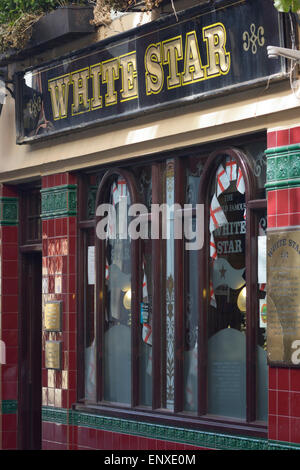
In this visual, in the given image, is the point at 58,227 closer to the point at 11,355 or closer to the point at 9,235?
the point at 9,235

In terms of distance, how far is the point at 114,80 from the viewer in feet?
37.3

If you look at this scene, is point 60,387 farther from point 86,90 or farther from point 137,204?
point 86,90

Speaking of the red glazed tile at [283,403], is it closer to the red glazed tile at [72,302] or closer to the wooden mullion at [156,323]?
the wooden mullion at [156,323]

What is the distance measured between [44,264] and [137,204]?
Answer: 2.02m

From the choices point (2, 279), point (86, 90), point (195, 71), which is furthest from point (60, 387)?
point (195, 71)

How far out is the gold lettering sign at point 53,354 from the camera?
12430mm

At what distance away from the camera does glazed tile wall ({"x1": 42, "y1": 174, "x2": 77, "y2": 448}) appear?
40.5ft

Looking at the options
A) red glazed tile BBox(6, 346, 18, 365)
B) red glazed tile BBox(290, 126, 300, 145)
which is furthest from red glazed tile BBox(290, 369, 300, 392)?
red glazed tile BBox(6, 346, 18, 365)

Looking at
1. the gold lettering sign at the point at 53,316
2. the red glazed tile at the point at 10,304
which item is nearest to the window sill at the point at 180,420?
the gold lettering sign at the point at 53,316

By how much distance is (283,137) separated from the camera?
9.24 meters

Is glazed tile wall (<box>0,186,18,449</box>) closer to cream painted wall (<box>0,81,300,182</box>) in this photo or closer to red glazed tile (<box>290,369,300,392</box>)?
cream painted wall (<box>0,81,300,182</box>)

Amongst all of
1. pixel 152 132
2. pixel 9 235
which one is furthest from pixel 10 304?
pixel 152 132

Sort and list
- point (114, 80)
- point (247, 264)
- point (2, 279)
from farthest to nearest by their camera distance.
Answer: point (2, 279) → point (114, 80) → point (247, 264)

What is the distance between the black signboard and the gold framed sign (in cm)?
153
